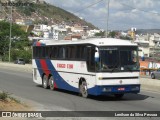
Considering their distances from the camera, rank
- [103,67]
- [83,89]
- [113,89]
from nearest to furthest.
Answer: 1. [103,67]
2. [113,89]
3. [83,89]

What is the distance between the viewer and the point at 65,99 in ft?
65.6

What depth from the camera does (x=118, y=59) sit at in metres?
19.5

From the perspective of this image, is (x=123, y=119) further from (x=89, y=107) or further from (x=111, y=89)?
(x=111, y=89)

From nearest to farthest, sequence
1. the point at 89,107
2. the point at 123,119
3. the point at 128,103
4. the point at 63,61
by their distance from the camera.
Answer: the point at 123,119 → the point at 89,107 → the point at 128,103 → the point at 63,61

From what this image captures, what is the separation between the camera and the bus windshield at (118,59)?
1931cm

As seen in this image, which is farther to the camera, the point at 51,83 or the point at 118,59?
the point at 51,83

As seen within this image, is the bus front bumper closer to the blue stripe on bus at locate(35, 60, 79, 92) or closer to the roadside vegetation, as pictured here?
the blue stripe on bus at locate(35, 60, 79, 92)

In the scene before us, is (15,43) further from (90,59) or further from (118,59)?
(118,59)

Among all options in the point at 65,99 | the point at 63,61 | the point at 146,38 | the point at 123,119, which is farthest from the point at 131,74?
the point at 146,38

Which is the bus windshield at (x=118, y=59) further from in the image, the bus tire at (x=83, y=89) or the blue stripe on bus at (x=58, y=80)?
the blue stripe on bus at (x=58, y=80)

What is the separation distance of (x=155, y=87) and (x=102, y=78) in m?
7.63

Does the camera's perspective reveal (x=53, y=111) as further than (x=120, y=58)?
No

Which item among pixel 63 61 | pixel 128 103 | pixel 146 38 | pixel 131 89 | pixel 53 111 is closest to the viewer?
pixel 53 111

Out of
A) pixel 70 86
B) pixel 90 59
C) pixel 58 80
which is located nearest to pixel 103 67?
pixel 90 59
